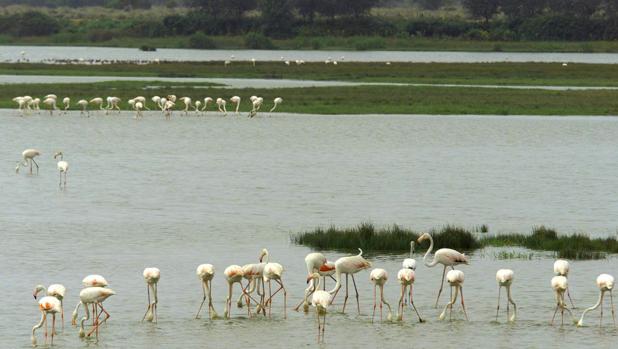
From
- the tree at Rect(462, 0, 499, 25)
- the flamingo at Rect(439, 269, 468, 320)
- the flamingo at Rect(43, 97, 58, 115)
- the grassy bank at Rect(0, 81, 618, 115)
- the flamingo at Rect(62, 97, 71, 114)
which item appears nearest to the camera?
the flamingo at Rect(439, 269, 468, 320)

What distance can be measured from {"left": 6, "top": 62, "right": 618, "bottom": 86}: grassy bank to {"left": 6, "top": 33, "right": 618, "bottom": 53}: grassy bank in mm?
28785

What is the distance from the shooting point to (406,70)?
7394 cm

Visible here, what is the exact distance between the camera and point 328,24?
123500 mm

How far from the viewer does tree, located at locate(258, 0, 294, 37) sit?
116812mm

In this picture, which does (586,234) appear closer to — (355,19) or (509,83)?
(509,83)

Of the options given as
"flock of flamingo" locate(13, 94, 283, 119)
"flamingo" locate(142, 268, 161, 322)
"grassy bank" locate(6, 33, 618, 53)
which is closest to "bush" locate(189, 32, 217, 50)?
"grassy bank" locate(6, 33, 618, 53)

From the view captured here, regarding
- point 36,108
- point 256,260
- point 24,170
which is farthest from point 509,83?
point 256,260

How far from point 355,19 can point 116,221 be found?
97.7m

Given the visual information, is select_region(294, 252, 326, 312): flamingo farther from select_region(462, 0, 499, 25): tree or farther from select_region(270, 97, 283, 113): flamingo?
select_region(462, 0, 499, 25): tree

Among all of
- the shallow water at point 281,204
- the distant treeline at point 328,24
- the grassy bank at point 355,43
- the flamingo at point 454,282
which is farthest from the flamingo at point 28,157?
the distant treeline at point 328,24

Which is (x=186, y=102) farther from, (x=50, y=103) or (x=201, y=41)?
(x=201, y=41)

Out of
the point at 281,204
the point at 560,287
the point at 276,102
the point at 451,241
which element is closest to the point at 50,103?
the point at 276,102

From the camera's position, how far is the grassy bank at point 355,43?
10938cm

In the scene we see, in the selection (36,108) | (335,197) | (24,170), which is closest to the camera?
(335,197)
